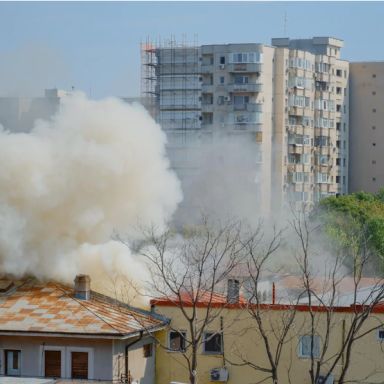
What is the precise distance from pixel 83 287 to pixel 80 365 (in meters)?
2.30

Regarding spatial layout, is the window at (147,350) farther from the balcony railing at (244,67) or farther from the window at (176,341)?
the balcony railing at (244,67)

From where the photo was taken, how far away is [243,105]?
7444 cm

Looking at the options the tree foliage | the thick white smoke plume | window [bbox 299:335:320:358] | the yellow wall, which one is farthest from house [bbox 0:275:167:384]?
the tree foliage

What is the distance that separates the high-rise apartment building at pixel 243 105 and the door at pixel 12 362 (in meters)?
47.9

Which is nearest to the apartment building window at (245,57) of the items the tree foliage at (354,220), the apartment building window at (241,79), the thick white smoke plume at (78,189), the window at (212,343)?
the apartment building window at (241,79)

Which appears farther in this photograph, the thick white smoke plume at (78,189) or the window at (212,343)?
the thick white smoke plume at (78,189)

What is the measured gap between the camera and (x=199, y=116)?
7419 centimetres

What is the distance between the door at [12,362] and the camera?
2433 centimetres

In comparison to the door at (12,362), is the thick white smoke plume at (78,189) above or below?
above

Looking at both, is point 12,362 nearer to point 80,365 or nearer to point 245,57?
point 80,365

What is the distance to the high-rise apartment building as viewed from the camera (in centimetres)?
7356

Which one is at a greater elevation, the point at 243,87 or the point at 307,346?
the point at 243,87

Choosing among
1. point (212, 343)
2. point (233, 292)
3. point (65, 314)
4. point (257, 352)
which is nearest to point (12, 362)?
point (65, 314)

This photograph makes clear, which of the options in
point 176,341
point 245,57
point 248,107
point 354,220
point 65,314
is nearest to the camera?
point 65,314
